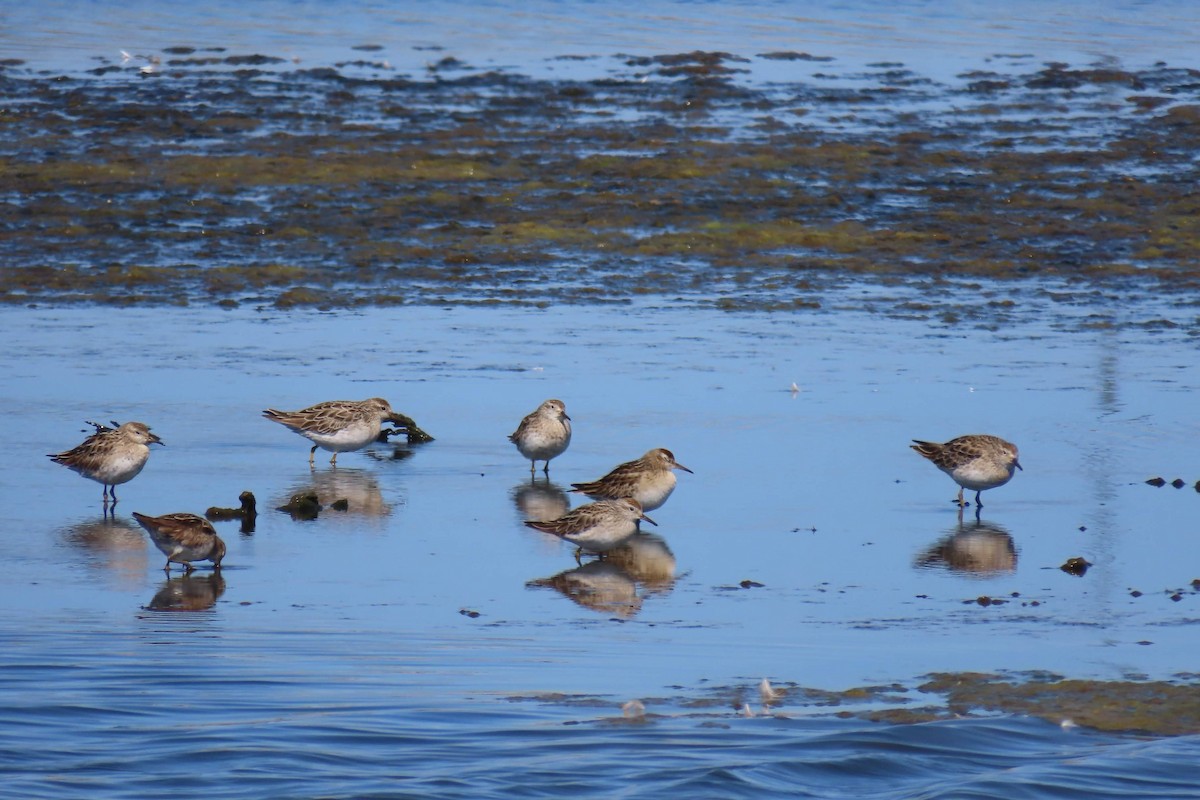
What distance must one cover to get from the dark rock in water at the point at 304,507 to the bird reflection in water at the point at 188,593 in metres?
1.39

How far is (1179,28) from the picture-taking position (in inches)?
1763

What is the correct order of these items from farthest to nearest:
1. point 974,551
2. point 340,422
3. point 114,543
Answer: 1. point 340,422
2. point 114,543
3. point 974,551

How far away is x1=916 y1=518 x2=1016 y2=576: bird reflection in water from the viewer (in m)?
11.3

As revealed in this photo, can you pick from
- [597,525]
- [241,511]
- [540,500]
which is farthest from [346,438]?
[597,525]

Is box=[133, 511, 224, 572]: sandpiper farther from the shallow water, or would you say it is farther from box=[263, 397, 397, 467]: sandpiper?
box=[263, 397, 397, 467]: sandpiper

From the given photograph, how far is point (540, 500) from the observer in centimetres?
1329

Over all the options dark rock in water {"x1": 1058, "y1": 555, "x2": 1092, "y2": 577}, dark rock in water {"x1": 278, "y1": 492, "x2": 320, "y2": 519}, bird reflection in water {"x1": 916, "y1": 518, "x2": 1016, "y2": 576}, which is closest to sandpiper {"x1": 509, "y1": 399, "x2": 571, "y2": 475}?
dark rock in water {"x1": 278, "y1": 492, "x2": 320, "y2": 519}

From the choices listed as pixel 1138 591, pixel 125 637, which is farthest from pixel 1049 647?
pixel 125 637

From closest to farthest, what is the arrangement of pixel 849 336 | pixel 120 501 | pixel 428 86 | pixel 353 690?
pixel 353 690
pixel 120 501
pixel 849 336
pixel 428 86

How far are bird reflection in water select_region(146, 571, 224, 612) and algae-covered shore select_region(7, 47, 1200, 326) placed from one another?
8.81m

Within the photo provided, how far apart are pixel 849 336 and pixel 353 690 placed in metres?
9.90

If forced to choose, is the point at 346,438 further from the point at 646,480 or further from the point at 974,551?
the point at 974,551

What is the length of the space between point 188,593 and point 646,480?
3165mm

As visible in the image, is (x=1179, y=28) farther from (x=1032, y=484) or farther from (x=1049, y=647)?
(x=1049, y=647)
